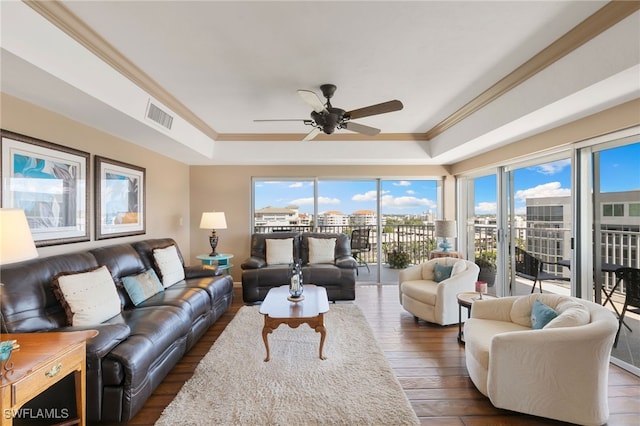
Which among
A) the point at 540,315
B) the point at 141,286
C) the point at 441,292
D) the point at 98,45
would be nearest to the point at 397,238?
the point at 441,292

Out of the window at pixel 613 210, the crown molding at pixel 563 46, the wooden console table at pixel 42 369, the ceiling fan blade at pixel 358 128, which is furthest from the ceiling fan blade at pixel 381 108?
the wooden console table at pixel 42 369

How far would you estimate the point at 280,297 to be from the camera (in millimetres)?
3129

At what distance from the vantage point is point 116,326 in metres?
2.02

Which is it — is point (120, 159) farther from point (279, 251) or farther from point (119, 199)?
point (279, 251)

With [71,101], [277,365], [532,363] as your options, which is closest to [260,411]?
[277,365]

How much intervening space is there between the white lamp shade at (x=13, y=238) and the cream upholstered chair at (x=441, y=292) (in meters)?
3.57

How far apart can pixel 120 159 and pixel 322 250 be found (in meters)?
3.15

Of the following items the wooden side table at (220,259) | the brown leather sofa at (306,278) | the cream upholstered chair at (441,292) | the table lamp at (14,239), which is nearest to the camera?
the table lamp at (14,239)

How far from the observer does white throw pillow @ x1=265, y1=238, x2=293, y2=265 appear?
477 centimetres

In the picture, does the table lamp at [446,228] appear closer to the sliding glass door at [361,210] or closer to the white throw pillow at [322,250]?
the sliding glass door at [361,210]

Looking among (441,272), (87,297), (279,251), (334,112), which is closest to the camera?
(87,297)

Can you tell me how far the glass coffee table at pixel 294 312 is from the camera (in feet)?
8.42

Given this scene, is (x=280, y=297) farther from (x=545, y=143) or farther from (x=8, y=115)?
(x=545, y=143)

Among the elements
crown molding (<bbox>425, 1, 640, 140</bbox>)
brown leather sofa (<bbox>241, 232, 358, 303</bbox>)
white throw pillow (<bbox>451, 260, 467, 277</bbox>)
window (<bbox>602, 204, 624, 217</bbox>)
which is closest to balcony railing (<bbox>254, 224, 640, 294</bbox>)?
window (<bbox>602, 204, 624, 217</bbox>)
